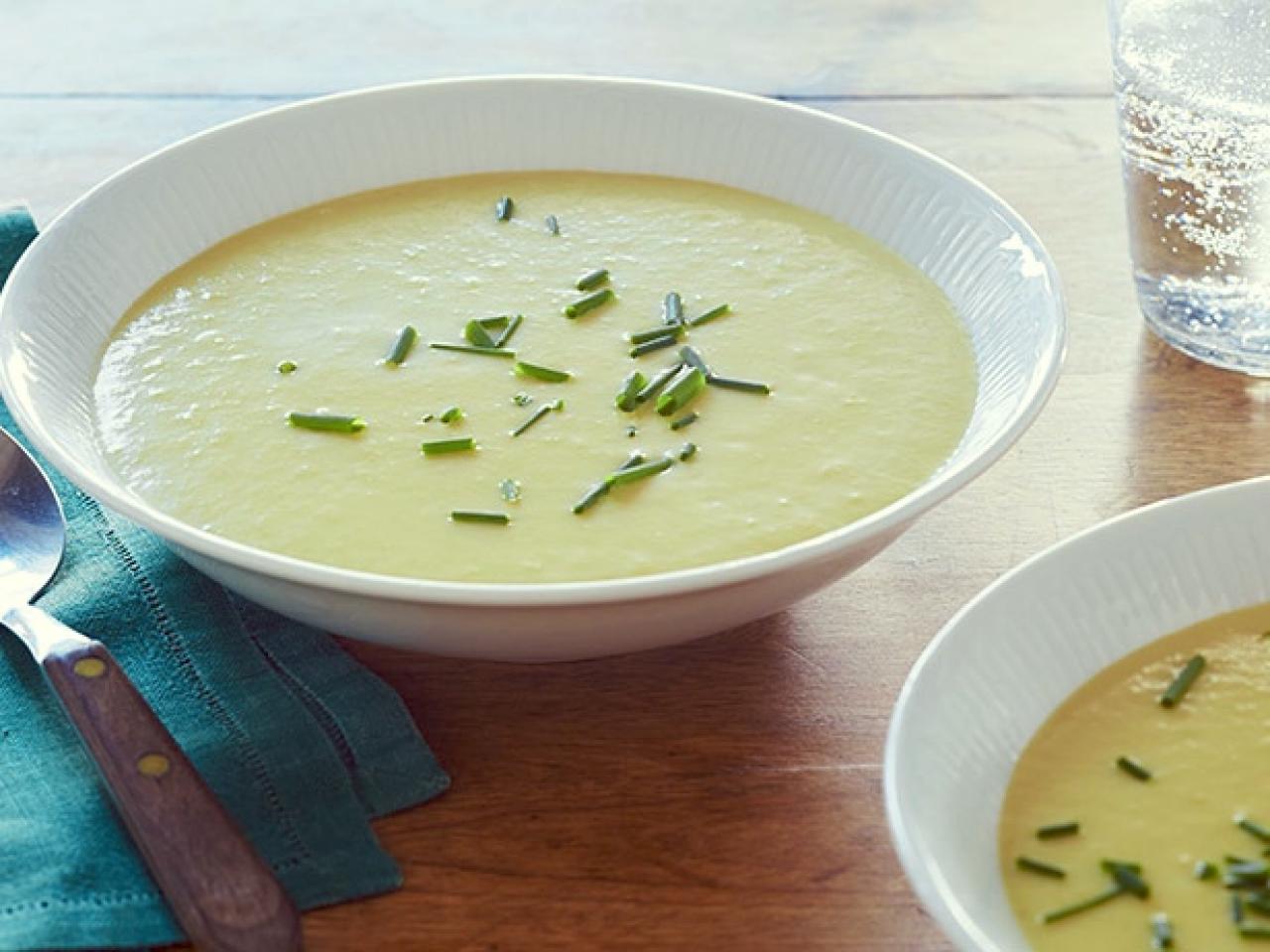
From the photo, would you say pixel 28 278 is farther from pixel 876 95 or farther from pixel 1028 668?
pixel 876 95

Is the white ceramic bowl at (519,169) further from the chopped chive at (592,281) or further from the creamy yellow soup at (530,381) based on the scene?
the chopped chive at (592,281)

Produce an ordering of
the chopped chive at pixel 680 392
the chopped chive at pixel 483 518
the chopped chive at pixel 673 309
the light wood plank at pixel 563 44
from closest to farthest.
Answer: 1. the chopped chive at pixel 483 518
2. the chopped chive at pixel 680 392
3. the chopped chive at pixel 673 309
4. the light wood plank at pixel 563 44

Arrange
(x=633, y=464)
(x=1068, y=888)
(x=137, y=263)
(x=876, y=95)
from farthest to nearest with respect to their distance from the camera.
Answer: (x=876, y=95) < (x=137, y=263) < (x=633, y=464) < (x=1068, y=888)

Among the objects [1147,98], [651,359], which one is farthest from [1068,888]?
[1147,98]

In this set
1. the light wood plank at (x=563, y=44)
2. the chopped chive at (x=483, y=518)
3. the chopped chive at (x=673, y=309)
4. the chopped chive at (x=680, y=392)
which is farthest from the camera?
the light wood plank at (x=563, y=44)

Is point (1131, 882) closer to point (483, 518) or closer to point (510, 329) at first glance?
point (483, 518)

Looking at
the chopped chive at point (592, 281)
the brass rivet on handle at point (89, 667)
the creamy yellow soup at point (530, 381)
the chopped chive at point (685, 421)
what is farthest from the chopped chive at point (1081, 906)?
the chopped chive at point (592, 281)

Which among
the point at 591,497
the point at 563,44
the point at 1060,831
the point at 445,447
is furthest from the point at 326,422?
the point at 563,44
